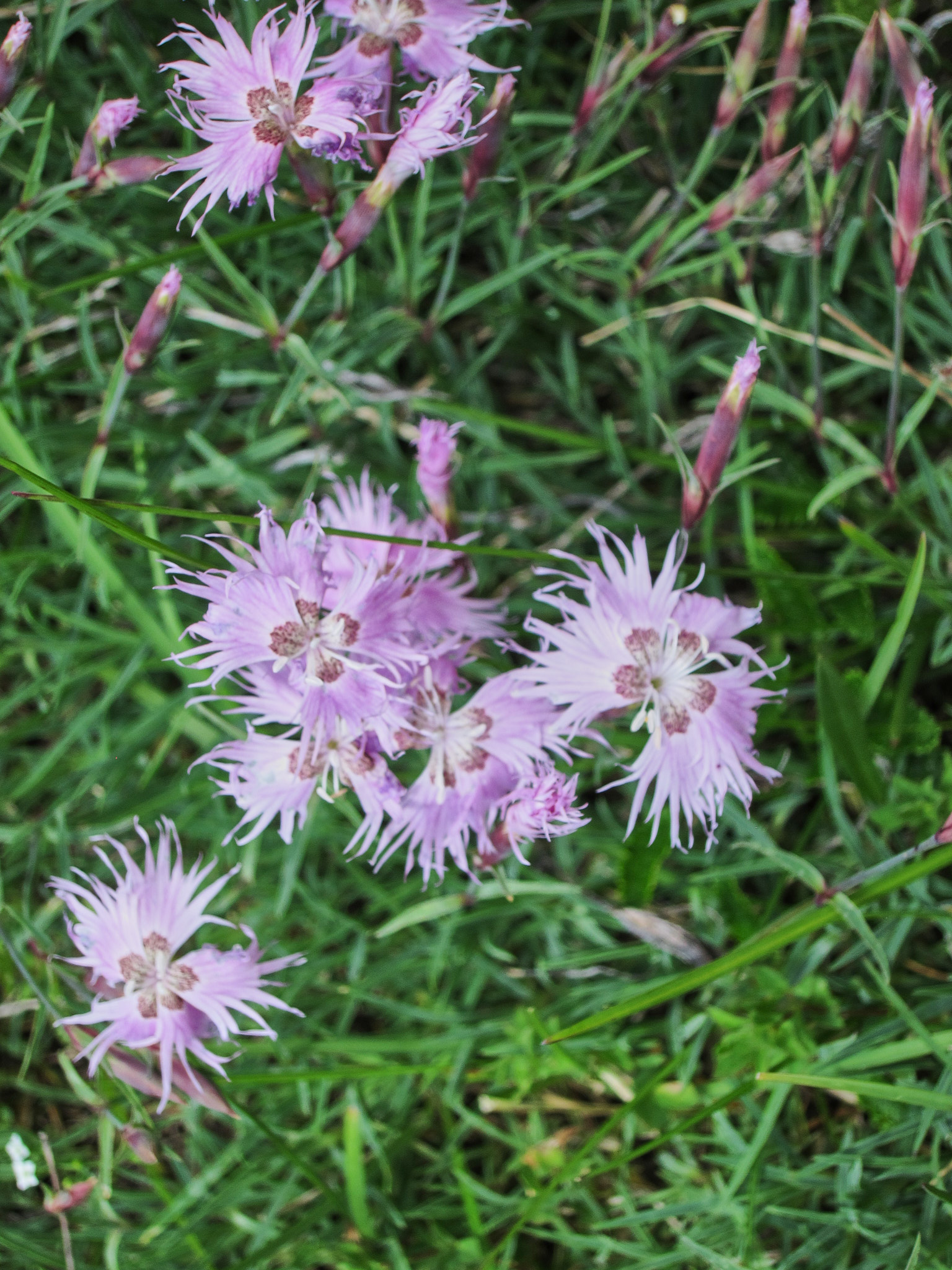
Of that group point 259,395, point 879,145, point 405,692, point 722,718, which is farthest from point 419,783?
point 879,145

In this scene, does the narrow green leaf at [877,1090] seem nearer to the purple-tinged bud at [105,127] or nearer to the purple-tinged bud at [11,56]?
the purple-tinged bud at [105,127]

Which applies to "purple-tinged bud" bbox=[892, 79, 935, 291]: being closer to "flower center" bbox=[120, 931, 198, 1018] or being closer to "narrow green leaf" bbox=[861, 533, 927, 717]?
"narrow green leaf" bbox=[861, 533, 927, 717]

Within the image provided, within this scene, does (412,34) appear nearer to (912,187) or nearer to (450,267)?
(450,267)

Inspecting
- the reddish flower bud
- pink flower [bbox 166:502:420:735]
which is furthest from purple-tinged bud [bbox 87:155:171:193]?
the reddish flower bud

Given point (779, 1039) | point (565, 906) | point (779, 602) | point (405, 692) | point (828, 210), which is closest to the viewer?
point (405, 692)

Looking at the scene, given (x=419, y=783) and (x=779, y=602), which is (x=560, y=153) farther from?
(x=419, y=783)

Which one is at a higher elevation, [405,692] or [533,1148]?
[405,692]

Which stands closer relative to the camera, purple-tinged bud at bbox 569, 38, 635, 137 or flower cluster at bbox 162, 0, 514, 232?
flower cluster at bbox 162, 0, 514, 232
